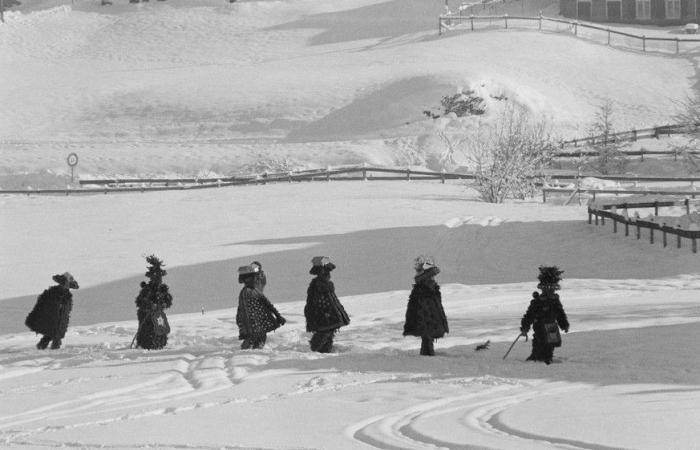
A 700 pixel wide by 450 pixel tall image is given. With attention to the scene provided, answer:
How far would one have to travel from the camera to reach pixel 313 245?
35.8 meters

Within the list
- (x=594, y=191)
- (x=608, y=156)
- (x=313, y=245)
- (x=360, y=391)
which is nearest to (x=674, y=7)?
(x=608, y=156)

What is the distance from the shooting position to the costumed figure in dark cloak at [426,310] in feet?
61.9

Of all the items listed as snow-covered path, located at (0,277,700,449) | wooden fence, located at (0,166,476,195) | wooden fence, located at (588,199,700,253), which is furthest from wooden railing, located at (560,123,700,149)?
snow-covered path, located at (0,277,700,449)

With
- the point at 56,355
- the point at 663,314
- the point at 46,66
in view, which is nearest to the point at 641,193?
the point at 663,314

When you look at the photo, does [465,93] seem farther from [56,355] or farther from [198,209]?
[56,355]

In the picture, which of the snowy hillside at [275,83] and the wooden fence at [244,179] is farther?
the snowy hillside at [275,83]

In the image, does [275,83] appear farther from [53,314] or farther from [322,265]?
[322,265]

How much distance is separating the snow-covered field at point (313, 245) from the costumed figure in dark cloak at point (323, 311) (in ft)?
0.86

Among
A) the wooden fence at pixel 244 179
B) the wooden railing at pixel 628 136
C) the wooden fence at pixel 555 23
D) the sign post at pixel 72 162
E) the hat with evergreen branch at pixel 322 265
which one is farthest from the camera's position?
the wooden fence at pixel 555 23

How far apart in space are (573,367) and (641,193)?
97.5 ft

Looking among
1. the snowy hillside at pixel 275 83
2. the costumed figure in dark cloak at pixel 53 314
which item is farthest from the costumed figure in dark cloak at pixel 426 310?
the snowy hillside at pixel 275 83

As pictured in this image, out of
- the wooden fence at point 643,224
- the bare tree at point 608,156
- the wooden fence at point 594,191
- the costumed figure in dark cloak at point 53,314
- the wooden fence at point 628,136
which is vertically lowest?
the costumed figure in dark cloak at point 53,314

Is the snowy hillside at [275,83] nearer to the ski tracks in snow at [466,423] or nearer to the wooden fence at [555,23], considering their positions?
the wooden fence at [555,23]

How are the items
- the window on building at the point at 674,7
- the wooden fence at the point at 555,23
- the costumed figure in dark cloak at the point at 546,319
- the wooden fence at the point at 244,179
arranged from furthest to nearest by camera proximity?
the window on building at the point at 674,7 → the wooden fence at the point at 555,23 → the wooden fence at the point at 244,179 → the costumed figure in dark cloak at the point at 546,319
